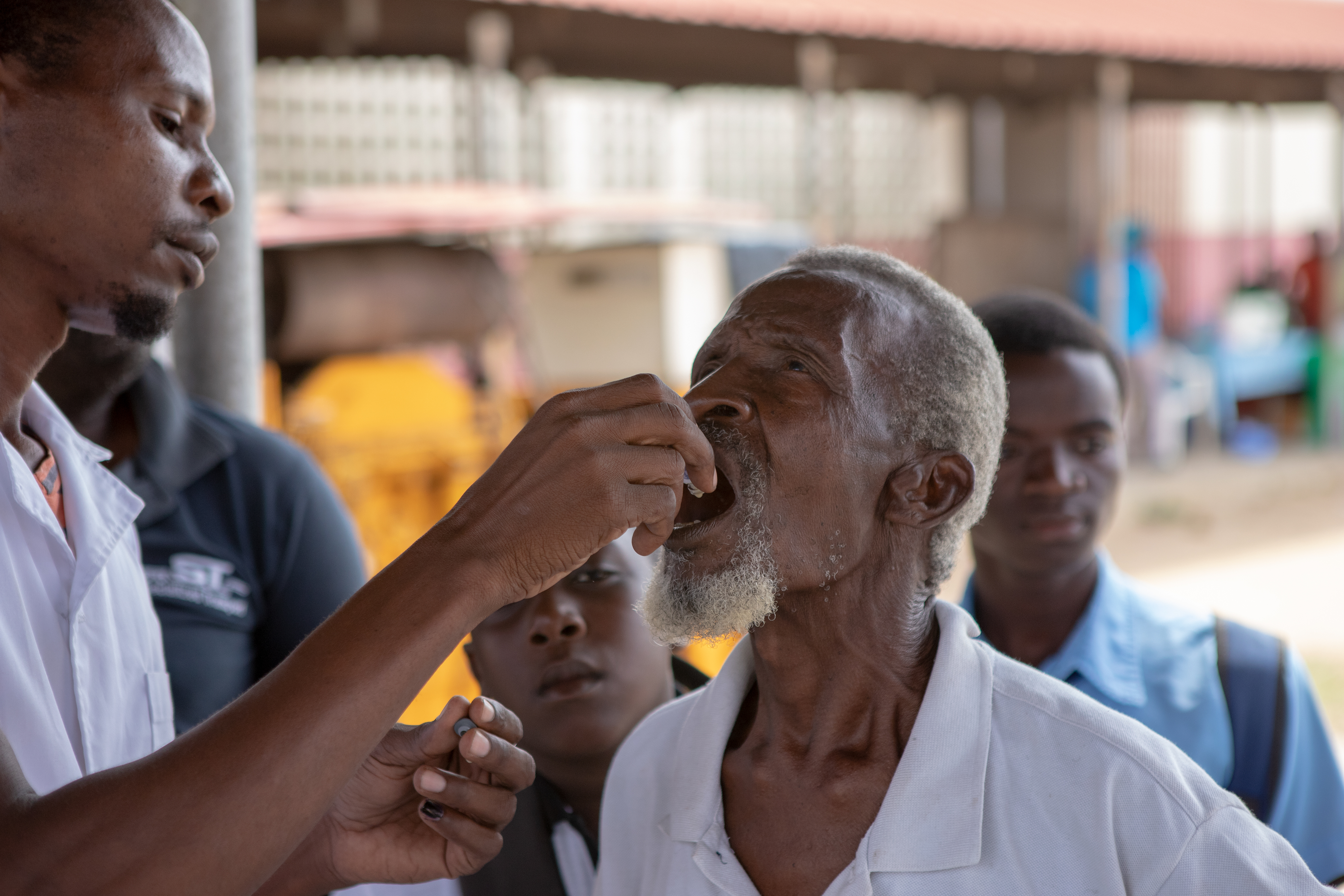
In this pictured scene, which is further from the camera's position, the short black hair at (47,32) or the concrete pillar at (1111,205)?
the concrete pillar at (1111,205)

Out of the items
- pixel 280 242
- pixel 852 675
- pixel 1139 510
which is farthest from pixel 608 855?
pixel 1139 510

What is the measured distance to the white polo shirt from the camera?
149 centimetres

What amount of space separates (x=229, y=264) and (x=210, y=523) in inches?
39.7

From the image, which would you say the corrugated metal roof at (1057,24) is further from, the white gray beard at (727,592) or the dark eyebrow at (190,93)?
the white gray beard at (727,592)

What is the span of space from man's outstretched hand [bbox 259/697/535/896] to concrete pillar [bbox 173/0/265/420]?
5.98 ft

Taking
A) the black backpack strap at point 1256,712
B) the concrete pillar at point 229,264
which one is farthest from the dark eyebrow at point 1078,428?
the concrete pillar at point 229,264

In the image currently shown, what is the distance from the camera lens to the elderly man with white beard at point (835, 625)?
1.65 m

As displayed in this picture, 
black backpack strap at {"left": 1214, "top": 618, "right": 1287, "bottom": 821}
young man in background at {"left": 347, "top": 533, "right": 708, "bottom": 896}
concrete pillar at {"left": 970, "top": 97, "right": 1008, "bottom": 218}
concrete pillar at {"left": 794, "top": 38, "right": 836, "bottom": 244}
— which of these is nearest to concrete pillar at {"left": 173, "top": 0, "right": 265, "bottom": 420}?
young man in background at {"left": 347, "top": 533, "right": 708, "bottom": 896}

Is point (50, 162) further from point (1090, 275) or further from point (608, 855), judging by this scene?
point (1090, 275)

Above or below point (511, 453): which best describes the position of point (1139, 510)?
below

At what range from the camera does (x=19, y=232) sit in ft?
5.44

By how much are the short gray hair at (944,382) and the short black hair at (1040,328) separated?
0.81m

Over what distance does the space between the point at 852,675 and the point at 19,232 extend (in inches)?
52.1

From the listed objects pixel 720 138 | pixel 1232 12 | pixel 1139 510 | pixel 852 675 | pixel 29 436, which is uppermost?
pixel 1232 12
